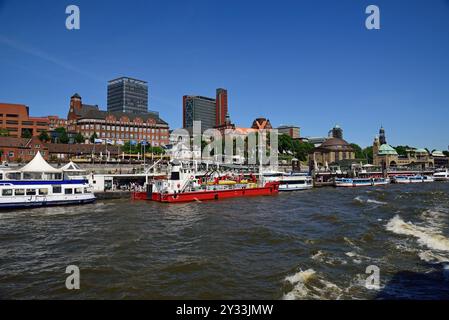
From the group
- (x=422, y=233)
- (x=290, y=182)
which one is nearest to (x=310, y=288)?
(x=422, y=233)

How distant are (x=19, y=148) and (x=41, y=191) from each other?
2397 inches

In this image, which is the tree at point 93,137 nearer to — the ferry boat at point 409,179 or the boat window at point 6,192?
the boat window at point 6,192

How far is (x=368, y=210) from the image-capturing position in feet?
147

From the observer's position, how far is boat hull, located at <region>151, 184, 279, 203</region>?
5366 cm

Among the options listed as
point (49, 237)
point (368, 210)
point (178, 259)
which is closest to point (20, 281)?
point (178, 259)

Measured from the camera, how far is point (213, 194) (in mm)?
58250

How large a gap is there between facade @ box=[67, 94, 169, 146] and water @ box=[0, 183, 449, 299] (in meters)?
119

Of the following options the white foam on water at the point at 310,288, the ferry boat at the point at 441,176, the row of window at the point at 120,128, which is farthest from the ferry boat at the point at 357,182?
the row of window at the point at 120,128

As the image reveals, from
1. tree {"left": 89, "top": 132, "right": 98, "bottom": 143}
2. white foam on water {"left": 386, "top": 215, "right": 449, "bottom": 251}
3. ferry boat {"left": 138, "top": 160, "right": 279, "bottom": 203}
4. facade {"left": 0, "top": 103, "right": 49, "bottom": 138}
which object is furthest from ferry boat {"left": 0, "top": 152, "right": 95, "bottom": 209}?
facade {"left": 0, "top": 103, "right": 49, "bottom": 138}

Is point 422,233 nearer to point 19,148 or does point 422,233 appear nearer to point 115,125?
point 19,148

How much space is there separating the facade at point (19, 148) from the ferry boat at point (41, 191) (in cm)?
4733

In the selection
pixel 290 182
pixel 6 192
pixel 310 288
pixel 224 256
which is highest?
pixel 6 192

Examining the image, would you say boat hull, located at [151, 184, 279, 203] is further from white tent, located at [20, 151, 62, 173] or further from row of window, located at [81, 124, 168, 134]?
row of window, located at [81, 124, 168, 134]

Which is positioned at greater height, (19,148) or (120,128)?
(120,128)
